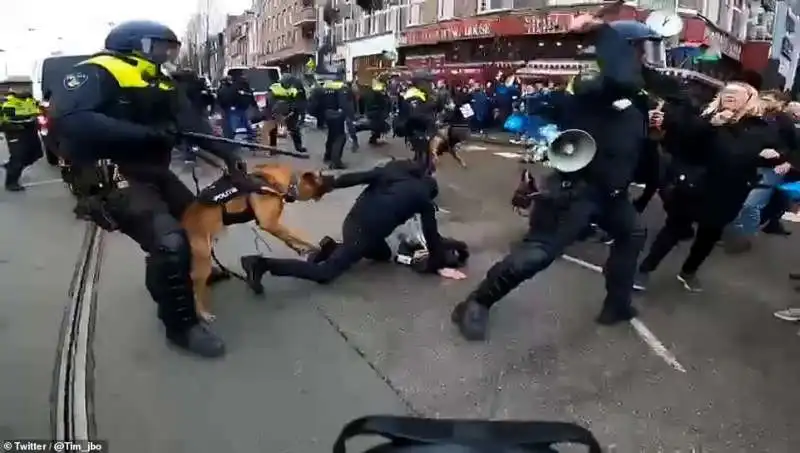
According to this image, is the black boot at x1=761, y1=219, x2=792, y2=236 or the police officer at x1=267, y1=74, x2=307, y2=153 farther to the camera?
the police officer at x1=267, y1=74, x2=307, y2=153

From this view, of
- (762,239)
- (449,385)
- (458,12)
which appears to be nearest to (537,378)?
(449,385)

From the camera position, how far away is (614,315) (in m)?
5.16

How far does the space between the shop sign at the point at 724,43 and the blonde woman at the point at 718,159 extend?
19083 mm

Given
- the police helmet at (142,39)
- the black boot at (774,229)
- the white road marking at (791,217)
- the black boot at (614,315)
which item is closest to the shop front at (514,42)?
the white road marking at (791,217)

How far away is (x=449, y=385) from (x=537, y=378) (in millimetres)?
504

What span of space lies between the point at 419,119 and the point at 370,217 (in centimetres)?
464

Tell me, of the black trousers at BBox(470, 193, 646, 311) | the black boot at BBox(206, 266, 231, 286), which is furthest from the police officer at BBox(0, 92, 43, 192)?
the black trousers at BBox(470, 193, 646, 311)

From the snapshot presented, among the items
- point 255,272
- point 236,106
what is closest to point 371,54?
point 236,106

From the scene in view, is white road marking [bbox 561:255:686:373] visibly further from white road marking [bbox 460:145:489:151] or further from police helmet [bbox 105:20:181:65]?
white road marking [bbox 460:145:489:151]

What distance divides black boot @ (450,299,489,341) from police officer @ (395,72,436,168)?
3131mm

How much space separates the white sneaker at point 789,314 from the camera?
211 inches

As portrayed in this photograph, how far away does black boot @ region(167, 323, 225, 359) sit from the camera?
178 inches

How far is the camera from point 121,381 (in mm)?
4164

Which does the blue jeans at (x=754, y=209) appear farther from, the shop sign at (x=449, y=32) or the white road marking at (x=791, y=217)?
the shop sign at (x=449, y=32)
